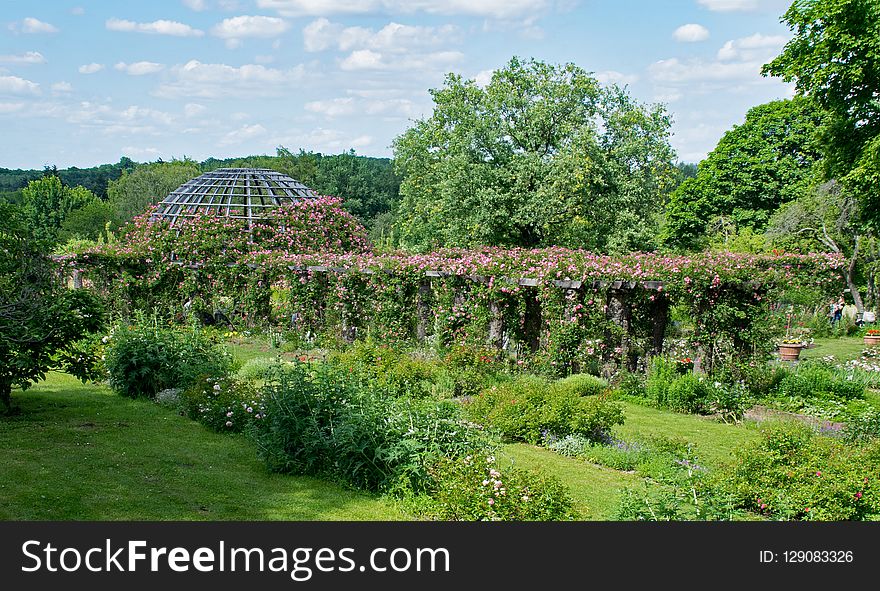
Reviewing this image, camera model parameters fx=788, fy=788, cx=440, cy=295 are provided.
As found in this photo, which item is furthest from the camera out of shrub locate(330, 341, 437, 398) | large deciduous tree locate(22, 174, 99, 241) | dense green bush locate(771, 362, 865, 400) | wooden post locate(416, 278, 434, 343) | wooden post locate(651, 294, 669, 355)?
large deciduous tree locate(22, 174, 99, 241)

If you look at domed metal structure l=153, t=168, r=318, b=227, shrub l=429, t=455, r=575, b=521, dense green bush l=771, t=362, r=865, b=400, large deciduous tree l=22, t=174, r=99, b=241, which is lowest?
dense green bush l=771, t=362, r=865, b=400

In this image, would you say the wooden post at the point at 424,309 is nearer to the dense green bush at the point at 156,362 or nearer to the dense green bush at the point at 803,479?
the dense green bush at the point at 156,362

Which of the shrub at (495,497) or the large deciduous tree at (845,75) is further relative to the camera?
the large deciduous tree at (845,75)

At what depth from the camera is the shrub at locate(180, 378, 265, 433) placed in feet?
26.8

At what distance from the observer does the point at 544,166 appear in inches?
835

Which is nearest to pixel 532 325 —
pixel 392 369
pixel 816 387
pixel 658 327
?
pixel 658 327

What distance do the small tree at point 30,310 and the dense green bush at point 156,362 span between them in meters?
1.61

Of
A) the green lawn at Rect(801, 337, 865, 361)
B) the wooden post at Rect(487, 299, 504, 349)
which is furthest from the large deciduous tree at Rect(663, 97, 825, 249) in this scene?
the wooden post at Rect(487, 299, 504, 349)

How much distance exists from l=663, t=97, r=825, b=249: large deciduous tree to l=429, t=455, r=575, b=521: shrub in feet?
86.8

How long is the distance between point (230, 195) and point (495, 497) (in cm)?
1577

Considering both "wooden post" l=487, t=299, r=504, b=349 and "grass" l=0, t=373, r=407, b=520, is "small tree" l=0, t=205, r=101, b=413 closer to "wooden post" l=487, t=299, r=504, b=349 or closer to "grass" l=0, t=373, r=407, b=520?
"grass" l=0, t=373, r=407, b=520

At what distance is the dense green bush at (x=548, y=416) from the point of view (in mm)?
8125

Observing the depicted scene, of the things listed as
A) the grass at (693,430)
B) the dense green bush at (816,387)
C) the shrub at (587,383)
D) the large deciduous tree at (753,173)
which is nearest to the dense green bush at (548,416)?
the grass at (693,430)

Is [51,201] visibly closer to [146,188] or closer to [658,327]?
[146,188]
